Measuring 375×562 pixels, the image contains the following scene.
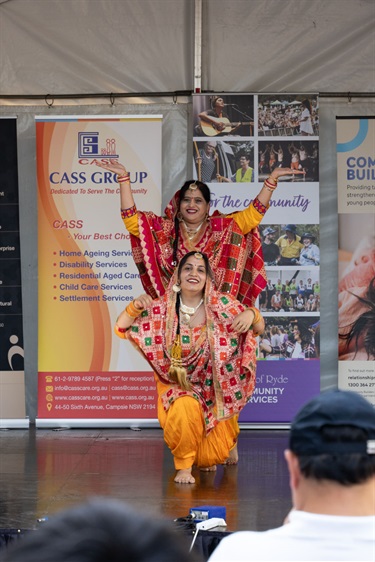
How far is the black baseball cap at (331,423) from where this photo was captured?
4.55 ft

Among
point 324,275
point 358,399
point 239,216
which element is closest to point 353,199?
point 324,275

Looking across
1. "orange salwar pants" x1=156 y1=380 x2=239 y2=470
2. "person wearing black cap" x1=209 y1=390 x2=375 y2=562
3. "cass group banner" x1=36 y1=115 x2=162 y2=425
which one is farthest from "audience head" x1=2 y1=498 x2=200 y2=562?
"cass group banner" x1=36 y1=115 x2=162 y2=425

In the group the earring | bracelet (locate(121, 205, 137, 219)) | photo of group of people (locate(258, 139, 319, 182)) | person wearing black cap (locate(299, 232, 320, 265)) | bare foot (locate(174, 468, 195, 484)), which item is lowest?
bare foot (locate(174, 468, 195, 484))

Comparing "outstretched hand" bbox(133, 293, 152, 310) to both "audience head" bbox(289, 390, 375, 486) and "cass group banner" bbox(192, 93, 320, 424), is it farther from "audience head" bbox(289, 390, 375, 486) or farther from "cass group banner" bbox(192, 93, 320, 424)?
"audience head" bbox(289, 390, 375, 486)

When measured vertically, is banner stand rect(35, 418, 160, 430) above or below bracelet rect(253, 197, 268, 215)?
below

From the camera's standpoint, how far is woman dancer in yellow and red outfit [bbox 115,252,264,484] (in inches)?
213

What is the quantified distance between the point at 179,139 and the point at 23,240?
4.51 feet

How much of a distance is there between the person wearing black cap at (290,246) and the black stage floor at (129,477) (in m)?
1.23

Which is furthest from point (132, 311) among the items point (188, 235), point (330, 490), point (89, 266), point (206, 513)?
point (330, 490)

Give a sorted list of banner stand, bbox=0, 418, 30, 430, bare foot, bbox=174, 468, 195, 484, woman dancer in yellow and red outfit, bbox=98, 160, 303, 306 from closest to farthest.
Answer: bare foot, bbox=174, 468, 195, 484, woman dancer in yellow and red outfit, bbox=98, 160, 303, 306, banner stand, bbox=0, 418, 30, 430

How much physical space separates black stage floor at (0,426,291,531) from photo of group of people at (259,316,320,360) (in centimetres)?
57

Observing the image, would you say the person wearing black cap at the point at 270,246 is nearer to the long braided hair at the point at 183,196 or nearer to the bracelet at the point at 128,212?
the long braided hair at the point at 183,196

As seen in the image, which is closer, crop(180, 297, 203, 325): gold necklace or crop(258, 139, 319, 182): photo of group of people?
crop(180, 297, 203, 325): gold necklace

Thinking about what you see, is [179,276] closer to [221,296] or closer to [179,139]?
[221,296]
